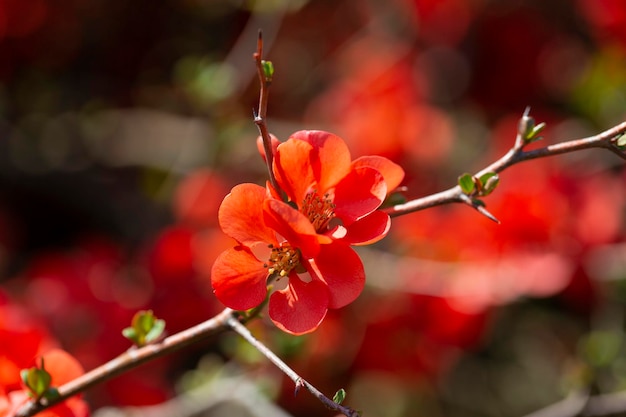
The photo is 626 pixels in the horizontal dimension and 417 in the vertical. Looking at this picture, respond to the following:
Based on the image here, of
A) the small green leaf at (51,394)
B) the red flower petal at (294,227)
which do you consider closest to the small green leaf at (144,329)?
the small green leaf at (51,394)

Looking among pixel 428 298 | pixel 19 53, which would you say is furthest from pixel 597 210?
pixel 19 53

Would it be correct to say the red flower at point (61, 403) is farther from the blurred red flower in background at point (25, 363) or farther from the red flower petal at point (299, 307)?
the red flower petal at point (299, 307)

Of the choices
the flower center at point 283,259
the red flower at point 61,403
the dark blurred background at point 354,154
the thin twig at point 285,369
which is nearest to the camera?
the thin twig at point 285,369

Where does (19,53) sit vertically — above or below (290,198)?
above

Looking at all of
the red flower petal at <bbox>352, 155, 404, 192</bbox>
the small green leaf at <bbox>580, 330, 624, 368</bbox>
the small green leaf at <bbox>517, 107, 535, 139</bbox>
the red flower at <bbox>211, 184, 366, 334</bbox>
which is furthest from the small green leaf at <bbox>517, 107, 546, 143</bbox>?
the small green leaf at <bbox>580, 330, 624, 368</bbox>

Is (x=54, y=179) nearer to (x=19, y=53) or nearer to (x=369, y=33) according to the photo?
(x=19, y=53)

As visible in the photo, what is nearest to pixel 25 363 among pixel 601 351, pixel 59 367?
pixel 59 367

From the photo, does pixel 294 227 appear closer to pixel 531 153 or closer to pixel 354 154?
pixel 531 153
